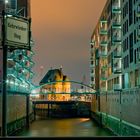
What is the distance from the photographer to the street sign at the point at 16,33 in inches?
318

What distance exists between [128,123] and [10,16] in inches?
1599

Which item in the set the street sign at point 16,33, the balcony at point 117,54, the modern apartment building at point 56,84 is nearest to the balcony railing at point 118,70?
the balcony at point 117,54

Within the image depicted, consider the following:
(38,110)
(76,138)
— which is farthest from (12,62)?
(76,138)

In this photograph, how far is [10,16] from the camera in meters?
8.22

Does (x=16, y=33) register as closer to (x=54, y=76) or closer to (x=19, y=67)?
(x=19, y=67)

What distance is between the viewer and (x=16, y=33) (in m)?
8.14

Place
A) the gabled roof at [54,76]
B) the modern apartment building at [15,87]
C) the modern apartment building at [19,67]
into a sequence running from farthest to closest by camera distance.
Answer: the gabled roof at [54,76]
the modern apartment building at [19,67]
the modern apartment building at [15,87]

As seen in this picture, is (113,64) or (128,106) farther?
(113,64)

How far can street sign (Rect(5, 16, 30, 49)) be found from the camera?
8.08 m

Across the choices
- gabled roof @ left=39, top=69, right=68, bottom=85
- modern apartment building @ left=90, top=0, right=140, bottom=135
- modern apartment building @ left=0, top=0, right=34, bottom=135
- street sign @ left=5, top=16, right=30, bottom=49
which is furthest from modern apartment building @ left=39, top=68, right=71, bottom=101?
street sign @ left=5, top=16, right=30, bottom=49

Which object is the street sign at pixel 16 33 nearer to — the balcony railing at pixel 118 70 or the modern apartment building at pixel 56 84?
the balcony railing at pixel 118 70

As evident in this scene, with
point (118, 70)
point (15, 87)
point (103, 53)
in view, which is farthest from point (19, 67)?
point (118, 70)

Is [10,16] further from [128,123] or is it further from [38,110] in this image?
[38,110]

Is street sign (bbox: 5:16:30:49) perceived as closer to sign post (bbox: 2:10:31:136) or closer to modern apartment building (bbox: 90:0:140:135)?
sign post (bbox: 2:10:31:136)
